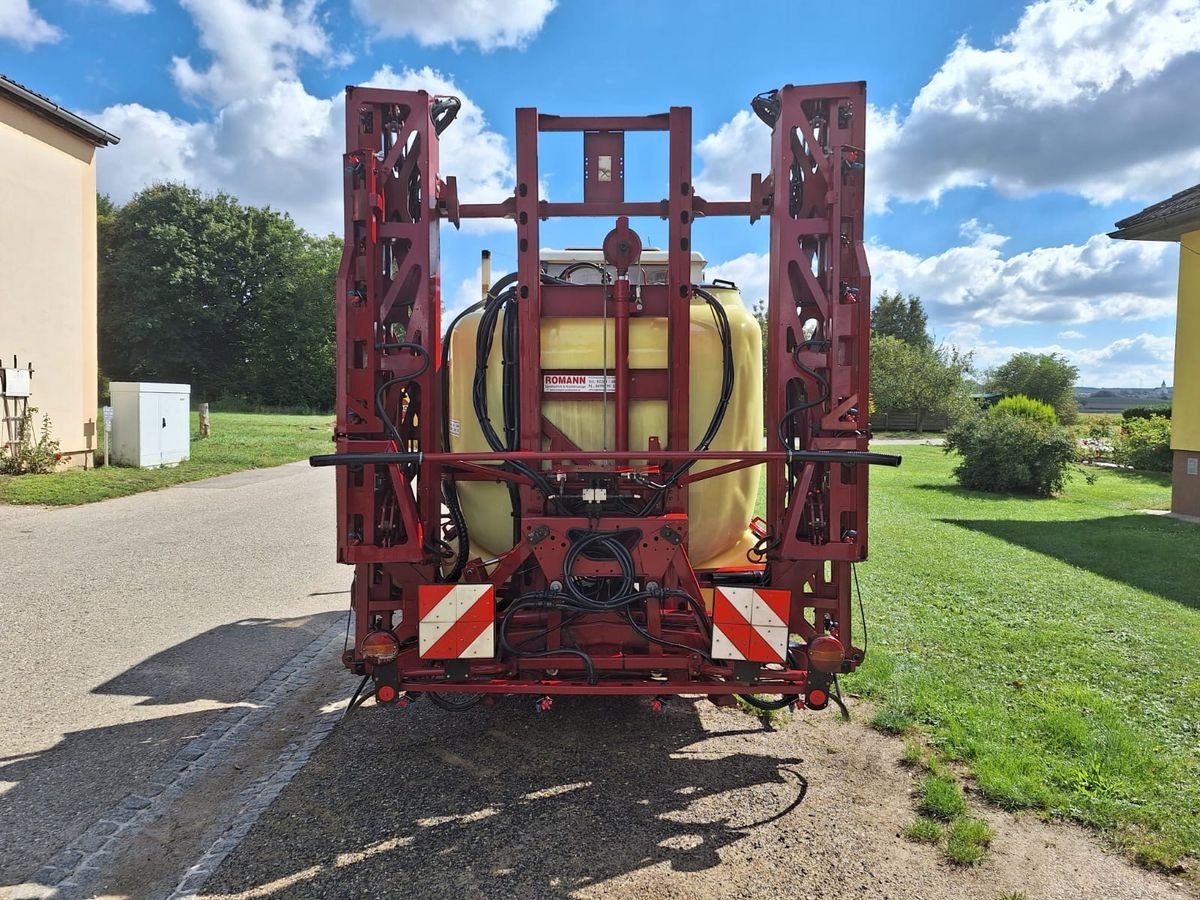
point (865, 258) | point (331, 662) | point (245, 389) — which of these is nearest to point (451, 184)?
point (865, 258)

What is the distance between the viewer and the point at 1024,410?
18375 mm

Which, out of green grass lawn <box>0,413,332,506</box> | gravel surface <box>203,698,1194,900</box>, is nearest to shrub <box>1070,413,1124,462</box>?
gravel surface <box>203,698,1194,900</box>

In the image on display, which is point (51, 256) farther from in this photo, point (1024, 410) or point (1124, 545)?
point (1024, 410)

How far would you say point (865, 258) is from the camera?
3.44m

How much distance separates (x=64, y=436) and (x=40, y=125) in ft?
19.4

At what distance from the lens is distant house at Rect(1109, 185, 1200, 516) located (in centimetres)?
1243

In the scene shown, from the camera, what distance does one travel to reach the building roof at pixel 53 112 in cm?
1334

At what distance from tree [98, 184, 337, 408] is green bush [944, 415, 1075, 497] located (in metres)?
40.0

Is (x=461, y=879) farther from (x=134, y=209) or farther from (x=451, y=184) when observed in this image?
(x=134, y=209)

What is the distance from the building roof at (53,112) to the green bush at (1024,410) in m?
19.9

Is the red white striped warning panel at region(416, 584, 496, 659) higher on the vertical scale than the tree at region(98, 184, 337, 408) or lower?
lower

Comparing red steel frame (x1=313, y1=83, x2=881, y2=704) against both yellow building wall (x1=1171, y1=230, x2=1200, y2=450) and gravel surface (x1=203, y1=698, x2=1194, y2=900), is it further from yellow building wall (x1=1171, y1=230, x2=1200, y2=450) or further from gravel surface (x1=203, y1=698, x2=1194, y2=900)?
yellow building wall (x1=1171, y1=230, x2=1200, y2=450)

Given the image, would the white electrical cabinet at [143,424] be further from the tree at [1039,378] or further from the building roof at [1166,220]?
the tree at [1039,378]

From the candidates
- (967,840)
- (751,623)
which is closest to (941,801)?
(967,840)
